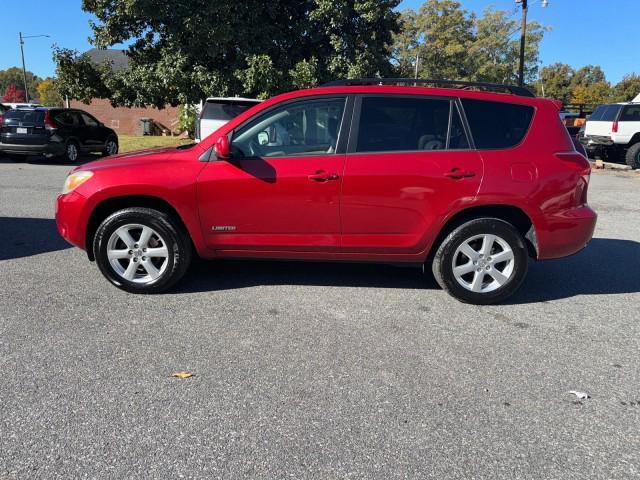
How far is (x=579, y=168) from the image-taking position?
4.20 m

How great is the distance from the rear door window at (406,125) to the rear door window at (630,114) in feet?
46.4

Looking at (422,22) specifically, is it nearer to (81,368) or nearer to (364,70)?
(364,70)

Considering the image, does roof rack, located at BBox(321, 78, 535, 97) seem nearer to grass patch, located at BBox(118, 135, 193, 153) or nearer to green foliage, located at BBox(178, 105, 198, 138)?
green foliage, located at BBox(178, 105, 198, 138)

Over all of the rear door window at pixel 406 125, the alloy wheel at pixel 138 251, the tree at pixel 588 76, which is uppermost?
the tree at pixel 588 76

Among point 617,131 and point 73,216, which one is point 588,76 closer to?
point 617,131

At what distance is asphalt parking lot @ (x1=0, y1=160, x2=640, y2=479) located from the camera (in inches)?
93.3

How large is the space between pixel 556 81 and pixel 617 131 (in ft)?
206

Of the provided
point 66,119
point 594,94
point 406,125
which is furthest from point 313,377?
point 594,94

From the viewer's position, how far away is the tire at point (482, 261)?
165 inches

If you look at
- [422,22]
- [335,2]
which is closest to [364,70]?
[335,2]

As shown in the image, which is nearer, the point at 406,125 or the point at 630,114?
the point at 406,125

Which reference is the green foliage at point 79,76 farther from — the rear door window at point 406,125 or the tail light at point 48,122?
the rear door window at point 406,125

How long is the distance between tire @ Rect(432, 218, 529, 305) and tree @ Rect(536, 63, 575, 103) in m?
73.5

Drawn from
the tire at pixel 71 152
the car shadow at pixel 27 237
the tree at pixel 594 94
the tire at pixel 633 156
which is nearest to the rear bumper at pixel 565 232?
the car shadow at pixel 27 237
